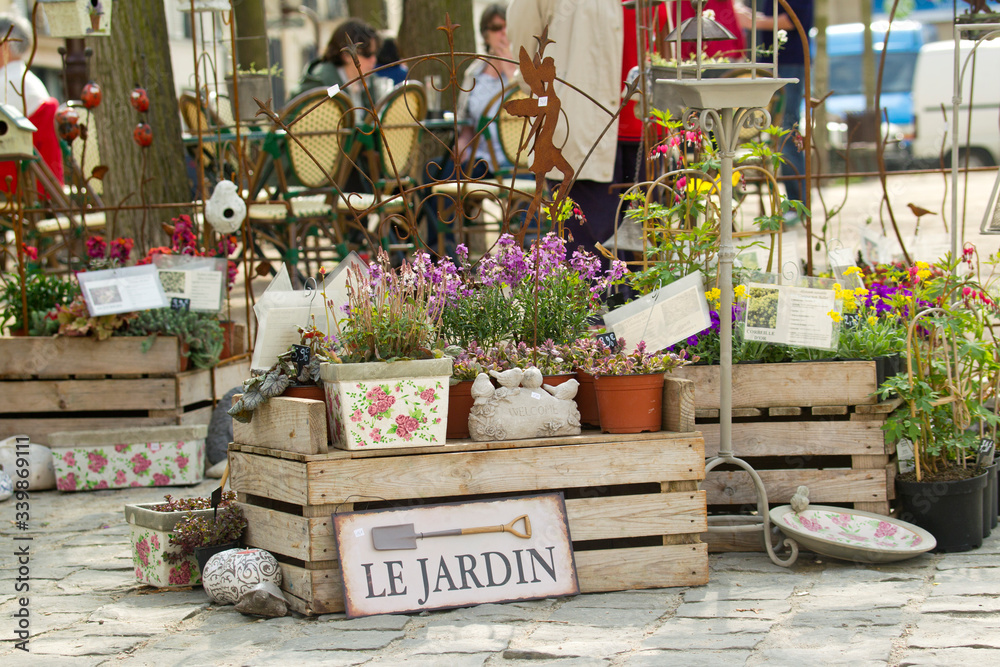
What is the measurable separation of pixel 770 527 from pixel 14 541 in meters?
2.36

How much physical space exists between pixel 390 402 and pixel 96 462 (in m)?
1.92

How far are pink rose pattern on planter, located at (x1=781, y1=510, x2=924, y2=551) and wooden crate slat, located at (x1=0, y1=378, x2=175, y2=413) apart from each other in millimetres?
2465

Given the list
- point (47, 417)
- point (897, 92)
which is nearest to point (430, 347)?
point (47, 417)

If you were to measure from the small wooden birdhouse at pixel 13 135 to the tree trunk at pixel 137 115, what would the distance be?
4.56 feet

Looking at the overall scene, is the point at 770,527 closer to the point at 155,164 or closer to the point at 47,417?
the point at 47,417

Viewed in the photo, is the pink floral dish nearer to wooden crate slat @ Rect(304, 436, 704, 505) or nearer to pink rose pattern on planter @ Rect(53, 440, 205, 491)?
wooden crate slat @ Rect(304, 436, 704, 505)

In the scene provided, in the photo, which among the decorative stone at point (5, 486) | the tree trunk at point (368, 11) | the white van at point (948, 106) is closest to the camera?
the decorative stone at point (5, 486)

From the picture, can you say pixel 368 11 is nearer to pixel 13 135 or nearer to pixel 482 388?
pixel 13 135

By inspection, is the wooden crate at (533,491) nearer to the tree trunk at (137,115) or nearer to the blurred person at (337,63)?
the tree trunk at (137,115)

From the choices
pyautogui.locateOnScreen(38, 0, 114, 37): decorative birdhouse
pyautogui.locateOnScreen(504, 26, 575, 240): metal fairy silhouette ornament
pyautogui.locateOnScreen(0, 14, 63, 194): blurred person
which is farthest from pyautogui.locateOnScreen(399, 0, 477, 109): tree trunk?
pyautogui.locateOnScreen(504, 26, 575, 240): metal fairy silhouette ornament

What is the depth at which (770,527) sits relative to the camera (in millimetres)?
3131

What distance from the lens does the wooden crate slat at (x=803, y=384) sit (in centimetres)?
318

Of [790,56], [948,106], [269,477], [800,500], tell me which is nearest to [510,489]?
[269,477]

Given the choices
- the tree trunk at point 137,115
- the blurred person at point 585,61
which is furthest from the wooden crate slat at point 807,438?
the tree trunk at point 137,115
